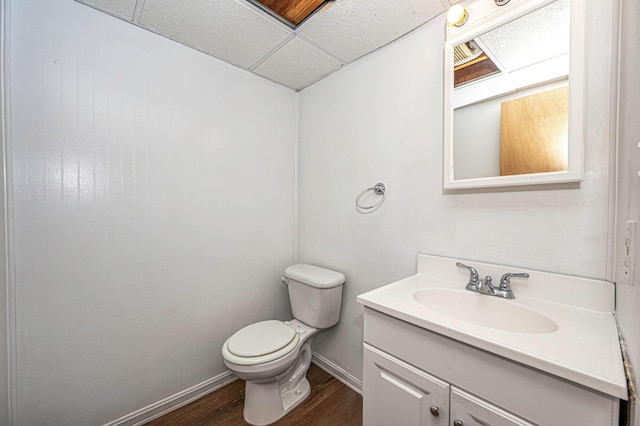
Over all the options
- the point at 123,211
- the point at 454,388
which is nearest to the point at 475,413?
the point at 454,388

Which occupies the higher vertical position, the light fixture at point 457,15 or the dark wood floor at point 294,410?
the light fixture at point 457,15

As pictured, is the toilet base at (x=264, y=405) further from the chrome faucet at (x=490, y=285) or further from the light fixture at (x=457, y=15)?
the light fixture at (x=457, y=15)

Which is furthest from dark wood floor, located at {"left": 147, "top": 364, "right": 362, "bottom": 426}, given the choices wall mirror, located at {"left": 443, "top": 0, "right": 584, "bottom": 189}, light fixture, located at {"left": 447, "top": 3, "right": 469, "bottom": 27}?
light fixture, located at {"left": 447, "top": 3, "right": 469, "bottom": 27}

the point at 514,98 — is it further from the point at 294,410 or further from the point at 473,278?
the point at 294,410

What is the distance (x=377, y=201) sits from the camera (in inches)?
60.2

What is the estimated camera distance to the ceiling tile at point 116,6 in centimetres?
120

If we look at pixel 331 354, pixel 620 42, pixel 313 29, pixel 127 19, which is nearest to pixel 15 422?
pixel 331 354

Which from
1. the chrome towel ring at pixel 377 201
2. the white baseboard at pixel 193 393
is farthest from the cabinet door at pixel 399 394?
the chrome towel ring at pixel 377 201

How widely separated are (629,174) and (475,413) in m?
0.81

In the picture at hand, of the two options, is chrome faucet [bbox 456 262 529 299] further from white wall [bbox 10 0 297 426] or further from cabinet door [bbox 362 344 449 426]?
white wall [bbox 10 0 297 426]

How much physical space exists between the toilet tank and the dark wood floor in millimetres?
417

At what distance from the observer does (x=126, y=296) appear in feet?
4.39

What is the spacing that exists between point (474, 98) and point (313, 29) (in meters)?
0.91

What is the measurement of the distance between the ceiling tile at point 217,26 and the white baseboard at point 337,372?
212 cm
